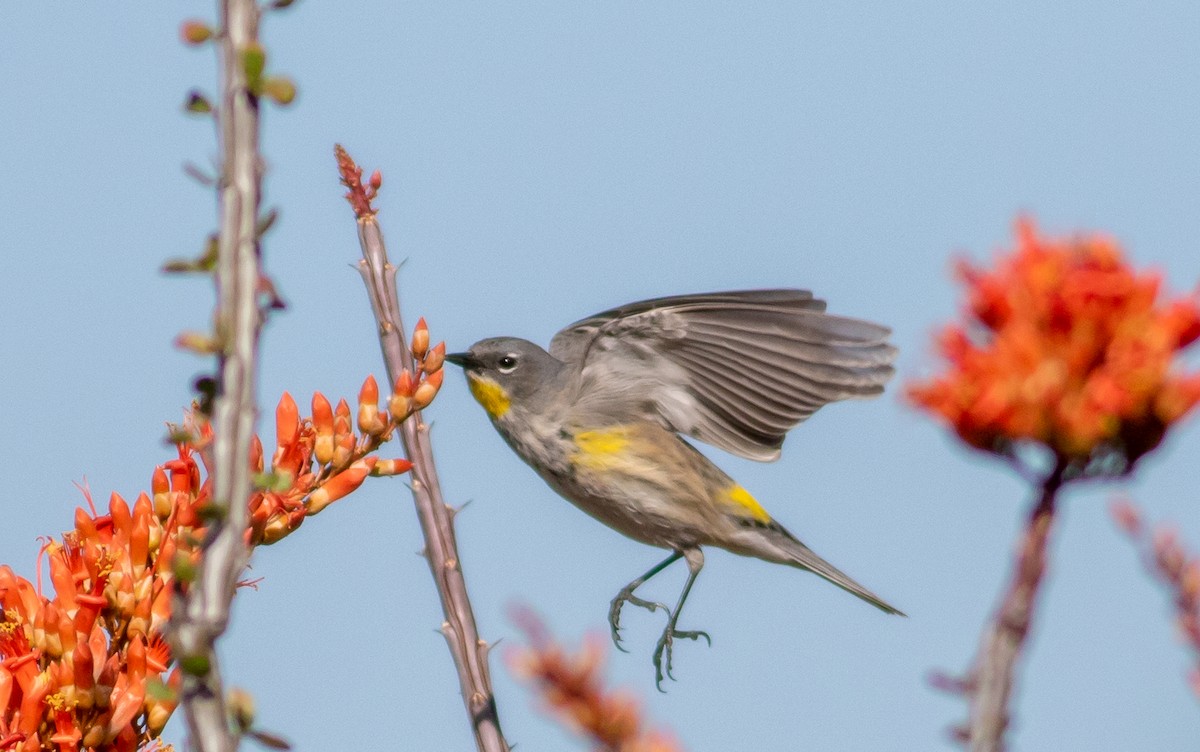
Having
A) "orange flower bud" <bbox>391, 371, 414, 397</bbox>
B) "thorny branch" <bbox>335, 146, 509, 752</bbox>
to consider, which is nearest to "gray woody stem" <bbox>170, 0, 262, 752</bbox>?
"thorny branch" <bbox>335, 146, 509, 752</bbox>

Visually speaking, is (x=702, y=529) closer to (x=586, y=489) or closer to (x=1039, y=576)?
(x=586, y=489)

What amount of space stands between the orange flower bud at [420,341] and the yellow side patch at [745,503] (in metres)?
4.72

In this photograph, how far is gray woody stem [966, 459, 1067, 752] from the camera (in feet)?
5.03

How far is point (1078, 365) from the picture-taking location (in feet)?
5.33

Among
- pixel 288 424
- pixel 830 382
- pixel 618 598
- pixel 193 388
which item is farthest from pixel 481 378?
pixel 193 388

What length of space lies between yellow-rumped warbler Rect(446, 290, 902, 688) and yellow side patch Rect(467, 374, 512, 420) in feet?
0.03

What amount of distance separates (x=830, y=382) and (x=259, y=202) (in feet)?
19.4

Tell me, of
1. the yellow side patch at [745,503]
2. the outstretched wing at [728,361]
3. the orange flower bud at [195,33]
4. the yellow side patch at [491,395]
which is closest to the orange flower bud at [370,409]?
the orange flower bud at [195,33]

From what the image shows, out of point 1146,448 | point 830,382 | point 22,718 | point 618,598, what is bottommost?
point 618,598

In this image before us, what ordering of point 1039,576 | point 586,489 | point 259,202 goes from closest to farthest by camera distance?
point 1039,576 < point 259,202 < point 586,489

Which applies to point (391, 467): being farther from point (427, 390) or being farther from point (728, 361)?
point (728, 361)

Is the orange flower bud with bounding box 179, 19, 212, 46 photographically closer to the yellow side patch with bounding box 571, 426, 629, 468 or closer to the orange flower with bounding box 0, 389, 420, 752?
the orange flower with bounding box 0, 389, 420, 752

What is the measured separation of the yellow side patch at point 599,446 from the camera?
27.0ft

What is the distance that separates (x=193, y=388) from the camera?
1.86 meters
